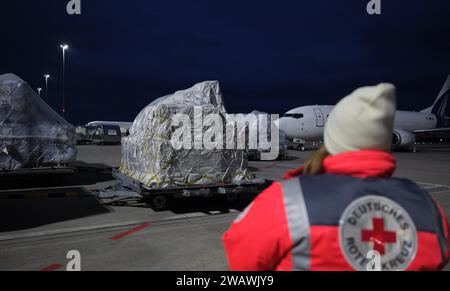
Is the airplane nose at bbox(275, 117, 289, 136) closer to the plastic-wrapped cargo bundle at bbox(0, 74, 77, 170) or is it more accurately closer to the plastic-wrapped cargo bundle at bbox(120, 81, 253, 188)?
the plastic-wrapped cargo bundle at bbox(0, 74, 77, 170)

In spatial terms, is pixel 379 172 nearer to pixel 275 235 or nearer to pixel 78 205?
pixel 275 235

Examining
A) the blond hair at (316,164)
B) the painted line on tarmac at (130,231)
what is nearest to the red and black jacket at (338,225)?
the blond hair at (316,164)

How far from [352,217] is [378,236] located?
0.15m

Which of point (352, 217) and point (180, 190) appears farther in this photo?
point (180, 190)

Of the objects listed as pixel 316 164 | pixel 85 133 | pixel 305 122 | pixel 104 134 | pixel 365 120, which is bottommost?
pixel 316 164

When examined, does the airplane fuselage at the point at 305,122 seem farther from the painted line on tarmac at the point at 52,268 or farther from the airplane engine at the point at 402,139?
the painted line on tarmac at the point at 52,268

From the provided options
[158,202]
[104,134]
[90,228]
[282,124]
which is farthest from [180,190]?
[104,134]

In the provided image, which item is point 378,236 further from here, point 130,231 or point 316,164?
point 130,231

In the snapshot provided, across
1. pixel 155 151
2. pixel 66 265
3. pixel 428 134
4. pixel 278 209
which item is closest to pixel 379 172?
pixel 278 209

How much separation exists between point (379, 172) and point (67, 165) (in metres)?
11.5

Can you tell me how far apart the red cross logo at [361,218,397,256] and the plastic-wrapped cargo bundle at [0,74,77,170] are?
11116mm

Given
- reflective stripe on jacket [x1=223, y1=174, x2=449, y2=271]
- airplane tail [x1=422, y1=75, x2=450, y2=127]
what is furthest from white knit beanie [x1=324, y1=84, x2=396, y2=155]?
airplane tail [x1=422, y1=75, x2=450, y2=127]

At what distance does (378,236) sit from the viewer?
151 cm

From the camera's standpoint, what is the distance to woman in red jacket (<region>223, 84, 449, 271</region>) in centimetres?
148
